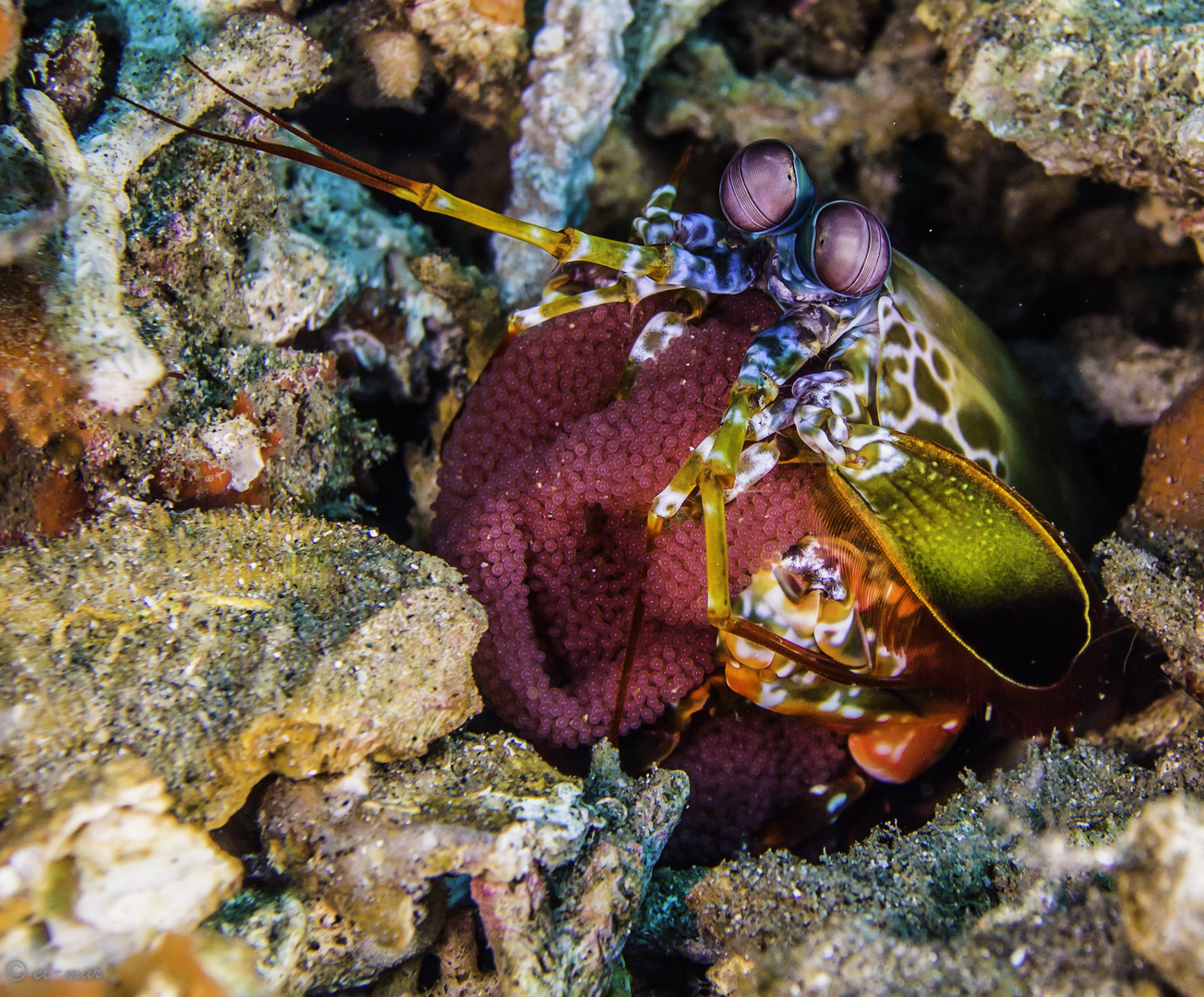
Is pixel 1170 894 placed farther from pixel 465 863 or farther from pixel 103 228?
pixel 103 228

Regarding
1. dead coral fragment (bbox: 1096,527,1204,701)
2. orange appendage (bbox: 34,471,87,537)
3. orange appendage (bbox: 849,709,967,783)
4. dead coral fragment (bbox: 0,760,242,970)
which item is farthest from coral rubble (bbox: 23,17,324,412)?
dead coral fragment (bbox: 1096,527,1204,701)

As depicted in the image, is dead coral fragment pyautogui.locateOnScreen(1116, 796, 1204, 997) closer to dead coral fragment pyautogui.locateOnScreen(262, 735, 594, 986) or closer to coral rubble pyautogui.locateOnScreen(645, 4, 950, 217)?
dead coral fragment pyautogui.locateOnScreen(262, 735, 594, 986)

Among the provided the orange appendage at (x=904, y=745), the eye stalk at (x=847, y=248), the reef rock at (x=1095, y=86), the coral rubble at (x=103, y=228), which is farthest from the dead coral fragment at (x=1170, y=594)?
the coral rubble at (x=103, y=228)

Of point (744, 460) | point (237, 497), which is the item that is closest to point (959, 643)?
point (744, 460)

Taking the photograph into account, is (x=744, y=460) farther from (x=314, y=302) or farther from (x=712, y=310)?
(x=314, y=302)

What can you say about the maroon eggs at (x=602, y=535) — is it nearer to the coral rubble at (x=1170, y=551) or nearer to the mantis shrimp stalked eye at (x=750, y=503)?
the mantis shrimp stalked eye at (x=750, y=503)

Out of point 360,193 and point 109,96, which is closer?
point 109,96

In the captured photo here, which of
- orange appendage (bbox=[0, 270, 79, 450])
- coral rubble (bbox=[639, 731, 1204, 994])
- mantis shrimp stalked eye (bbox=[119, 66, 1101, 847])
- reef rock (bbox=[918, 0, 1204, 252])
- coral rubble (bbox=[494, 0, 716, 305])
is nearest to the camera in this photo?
coral rubble (bbox=[639, 731, 1204, 994])
